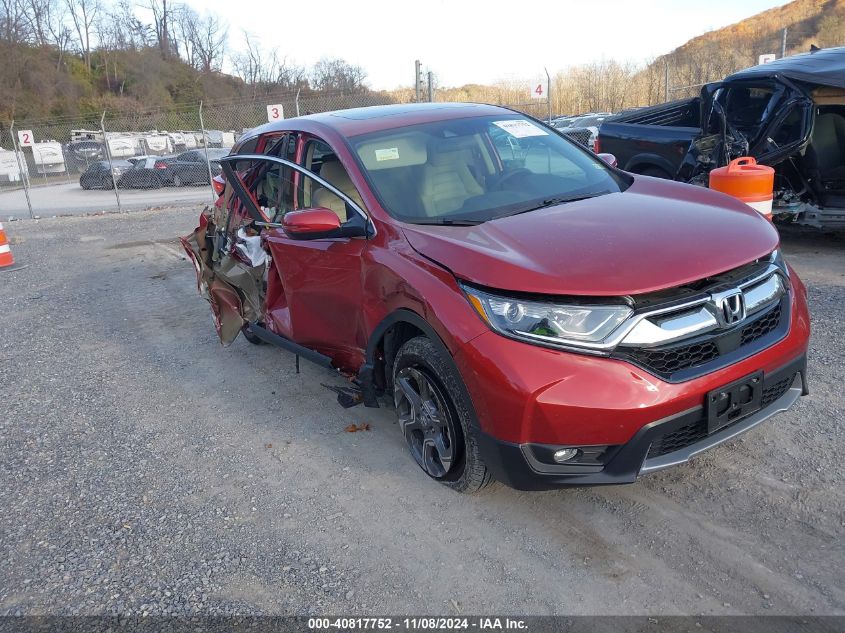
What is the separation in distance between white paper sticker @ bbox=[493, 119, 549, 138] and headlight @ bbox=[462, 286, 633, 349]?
1.94 meters

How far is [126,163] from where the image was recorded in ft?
87.7

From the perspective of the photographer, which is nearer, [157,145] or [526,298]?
[526,298]

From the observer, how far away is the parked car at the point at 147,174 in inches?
1003

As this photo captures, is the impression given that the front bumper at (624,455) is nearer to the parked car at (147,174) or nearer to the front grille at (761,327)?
the front grille at (761,327)

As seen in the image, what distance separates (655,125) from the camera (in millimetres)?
9078

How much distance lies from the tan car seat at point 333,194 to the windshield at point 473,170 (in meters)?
0.13

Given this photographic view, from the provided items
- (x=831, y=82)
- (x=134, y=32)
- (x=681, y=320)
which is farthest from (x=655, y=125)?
(x=134, y=32)

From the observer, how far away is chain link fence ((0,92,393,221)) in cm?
2142

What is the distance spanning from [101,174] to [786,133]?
25460mm

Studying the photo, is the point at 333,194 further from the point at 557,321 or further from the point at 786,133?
the point at 786,133

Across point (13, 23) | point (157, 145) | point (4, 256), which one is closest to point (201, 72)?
point (13, 23)

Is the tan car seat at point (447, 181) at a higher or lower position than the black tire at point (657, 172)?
higher

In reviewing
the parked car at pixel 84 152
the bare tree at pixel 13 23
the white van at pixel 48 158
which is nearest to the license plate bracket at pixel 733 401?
the parked car at pixel 84 152

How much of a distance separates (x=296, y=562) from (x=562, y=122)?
24624mm
